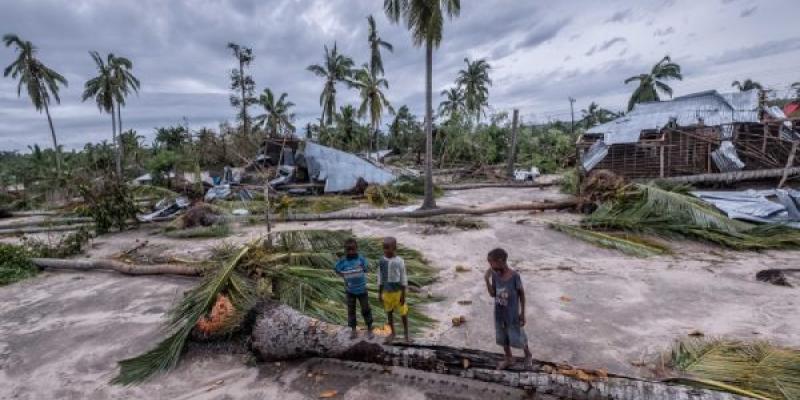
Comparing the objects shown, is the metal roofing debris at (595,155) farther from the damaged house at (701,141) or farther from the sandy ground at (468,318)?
the sandy ground at (468,318)

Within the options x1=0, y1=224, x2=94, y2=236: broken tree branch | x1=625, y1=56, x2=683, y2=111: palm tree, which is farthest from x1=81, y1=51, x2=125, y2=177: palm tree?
x1=625, y1=56, x2=683, y2=111: palm tree

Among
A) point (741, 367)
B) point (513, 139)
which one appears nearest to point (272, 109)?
A: point (513, 139)

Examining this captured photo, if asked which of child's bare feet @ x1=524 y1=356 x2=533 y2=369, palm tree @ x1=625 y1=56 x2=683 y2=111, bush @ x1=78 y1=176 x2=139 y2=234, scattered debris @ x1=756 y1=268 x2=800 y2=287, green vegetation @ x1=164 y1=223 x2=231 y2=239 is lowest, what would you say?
scattered debris @ x1=756 y1=268 x2=800 y2=287

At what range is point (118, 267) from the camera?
302 inches

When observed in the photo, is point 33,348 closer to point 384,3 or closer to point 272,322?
point 272,322

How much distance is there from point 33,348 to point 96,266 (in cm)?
345

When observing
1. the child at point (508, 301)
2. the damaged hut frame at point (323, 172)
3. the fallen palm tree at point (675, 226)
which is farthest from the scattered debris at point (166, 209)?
the child at point (508, 301)

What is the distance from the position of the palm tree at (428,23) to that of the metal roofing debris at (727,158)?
10592 mm

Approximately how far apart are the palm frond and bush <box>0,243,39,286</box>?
509 cm

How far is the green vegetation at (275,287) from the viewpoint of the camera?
14.4ft

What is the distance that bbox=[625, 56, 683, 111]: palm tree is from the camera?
28891 mm

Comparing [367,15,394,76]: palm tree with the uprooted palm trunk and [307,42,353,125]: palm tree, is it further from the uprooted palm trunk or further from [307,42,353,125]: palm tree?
the uprooted palm trunk

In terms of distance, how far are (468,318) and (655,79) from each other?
32448 millimetres

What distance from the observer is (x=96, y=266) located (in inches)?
315
